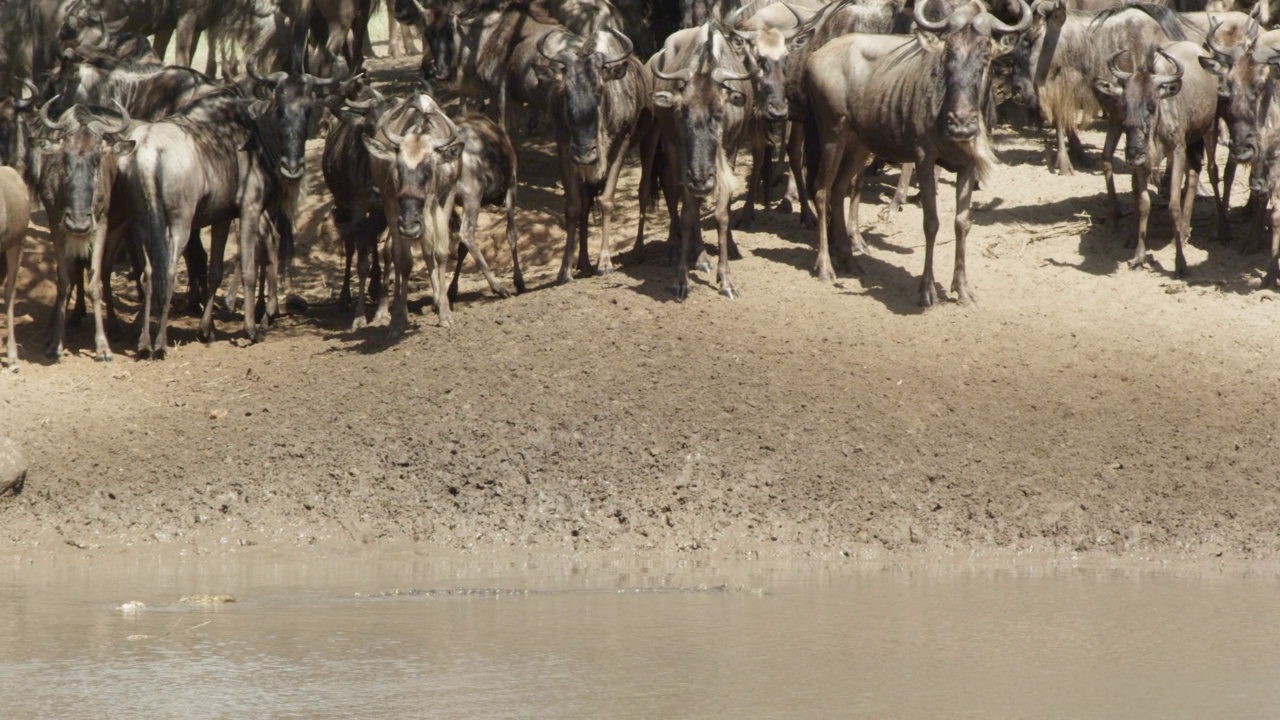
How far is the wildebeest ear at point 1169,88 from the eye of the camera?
14.1 meters

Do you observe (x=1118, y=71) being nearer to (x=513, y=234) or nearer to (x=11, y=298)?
(x=513, y=234)

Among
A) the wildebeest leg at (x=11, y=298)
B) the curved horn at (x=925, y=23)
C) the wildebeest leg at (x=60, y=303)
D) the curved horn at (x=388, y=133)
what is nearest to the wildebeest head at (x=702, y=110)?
the curved horn at (x=925, y=23)

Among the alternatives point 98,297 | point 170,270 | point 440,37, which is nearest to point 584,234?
point 170,270

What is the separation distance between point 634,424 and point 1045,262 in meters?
4.73

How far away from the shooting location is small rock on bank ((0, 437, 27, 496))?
35.4 feet

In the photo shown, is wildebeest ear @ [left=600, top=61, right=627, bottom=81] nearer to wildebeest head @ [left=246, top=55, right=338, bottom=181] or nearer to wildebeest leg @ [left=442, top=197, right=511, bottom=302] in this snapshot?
wildebeest leg @ [left=442, top=197, right=511, bottom=302]

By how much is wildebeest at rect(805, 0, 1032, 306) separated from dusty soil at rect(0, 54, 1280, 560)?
0.74 metres

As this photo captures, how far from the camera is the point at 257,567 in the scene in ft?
33.3

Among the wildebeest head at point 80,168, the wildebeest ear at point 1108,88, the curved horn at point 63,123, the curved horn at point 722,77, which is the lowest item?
the wildebeest head at point 80,168

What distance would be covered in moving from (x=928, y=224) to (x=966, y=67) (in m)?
1.22

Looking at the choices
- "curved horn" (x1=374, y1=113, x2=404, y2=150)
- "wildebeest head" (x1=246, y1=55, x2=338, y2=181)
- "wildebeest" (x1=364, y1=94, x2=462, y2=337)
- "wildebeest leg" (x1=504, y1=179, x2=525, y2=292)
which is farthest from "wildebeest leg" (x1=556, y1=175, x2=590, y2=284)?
"wildebeest head" (x1=246, y1=55, x2=338, y2=181)

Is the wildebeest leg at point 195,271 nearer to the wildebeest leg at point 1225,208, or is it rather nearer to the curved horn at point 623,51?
the curved horn at point 623,51

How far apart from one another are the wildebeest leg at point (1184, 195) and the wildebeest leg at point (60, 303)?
28.9ft

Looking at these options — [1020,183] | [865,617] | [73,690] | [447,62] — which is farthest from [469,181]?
[73,690]
